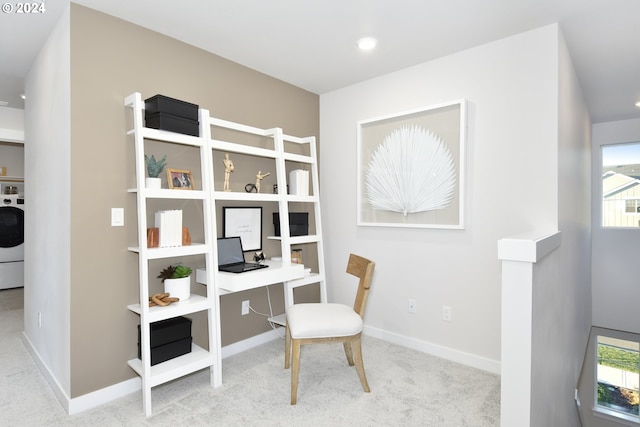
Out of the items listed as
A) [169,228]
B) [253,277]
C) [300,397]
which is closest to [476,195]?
[253,277]

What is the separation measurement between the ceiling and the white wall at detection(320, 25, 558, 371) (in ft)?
0.67

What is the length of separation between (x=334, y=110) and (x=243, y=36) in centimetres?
137

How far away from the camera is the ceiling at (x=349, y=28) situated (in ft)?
7.09

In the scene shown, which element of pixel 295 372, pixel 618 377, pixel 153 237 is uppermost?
pixel 153 237

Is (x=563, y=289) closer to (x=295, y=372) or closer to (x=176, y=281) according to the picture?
(x=295, y=372)

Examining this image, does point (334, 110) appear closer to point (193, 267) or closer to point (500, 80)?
point (500, 80)

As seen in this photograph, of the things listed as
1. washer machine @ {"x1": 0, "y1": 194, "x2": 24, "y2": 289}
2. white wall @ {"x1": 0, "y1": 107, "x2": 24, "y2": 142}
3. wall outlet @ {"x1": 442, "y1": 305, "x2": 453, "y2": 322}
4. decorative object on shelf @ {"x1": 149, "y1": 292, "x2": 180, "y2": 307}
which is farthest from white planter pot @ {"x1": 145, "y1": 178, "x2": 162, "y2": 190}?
washer machine @ {"x1": 0, "y1": 194, "x2": 24, "y2": 289}

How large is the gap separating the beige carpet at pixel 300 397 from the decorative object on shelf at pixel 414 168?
117cm

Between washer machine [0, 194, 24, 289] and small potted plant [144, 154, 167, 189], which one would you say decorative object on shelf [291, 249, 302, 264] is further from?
washer machine [0, 194, 24, 289]

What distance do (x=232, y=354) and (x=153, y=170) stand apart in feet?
5.41

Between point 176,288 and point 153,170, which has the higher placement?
point 153,170

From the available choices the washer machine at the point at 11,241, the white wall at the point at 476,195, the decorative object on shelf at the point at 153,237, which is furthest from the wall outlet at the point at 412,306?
the washer machine at the point at 11,241

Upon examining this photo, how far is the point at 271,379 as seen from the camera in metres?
2.51

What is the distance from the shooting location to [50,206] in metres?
2.40
